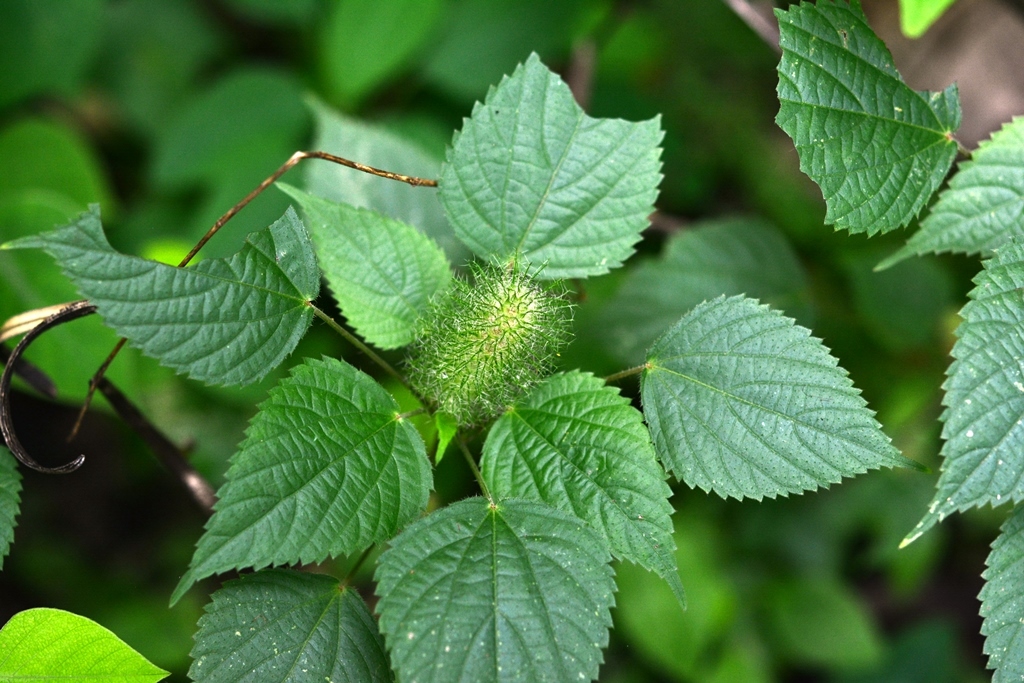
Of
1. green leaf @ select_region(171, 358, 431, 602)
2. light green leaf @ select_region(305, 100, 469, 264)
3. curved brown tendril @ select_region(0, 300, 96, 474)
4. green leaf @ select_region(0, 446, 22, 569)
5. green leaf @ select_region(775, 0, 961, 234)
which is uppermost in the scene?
green leaf @ select_region(775, 0, 961, 234)

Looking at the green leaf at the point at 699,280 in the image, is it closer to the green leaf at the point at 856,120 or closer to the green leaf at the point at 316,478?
the green leaf at the point at 856,120

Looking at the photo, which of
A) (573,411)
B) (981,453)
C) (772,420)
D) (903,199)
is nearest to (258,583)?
(573,411)

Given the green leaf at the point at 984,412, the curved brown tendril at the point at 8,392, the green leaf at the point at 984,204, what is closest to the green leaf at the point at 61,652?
the curved brown tendril at the point at 8,392

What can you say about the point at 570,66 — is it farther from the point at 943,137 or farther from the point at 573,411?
the point at 573,411

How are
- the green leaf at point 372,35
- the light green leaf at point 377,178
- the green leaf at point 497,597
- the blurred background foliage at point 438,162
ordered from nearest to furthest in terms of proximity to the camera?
the green leaf at point 497,597 → the light green leaf at point 377,178 → the blurred background foliage at point 438,162 → the green leaf at point 372,35

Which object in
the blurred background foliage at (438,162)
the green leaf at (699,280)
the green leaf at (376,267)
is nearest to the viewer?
the green leaf at (376,267)

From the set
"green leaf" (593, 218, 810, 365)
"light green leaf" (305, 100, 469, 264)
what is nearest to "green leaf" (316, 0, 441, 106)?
"light green leaf" (305, 100, 469, 264)

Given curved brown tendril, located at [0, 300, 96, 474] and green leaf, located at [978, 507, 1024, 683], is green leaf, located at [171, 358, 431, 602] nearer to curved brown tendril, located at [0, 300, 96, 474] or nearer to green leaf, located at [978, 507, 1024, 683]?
curved brown tendril, located at [0, 300, 96, 474]
